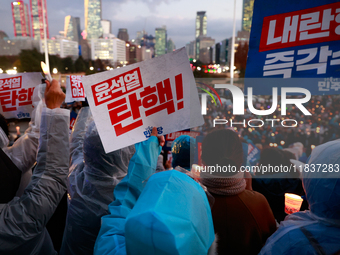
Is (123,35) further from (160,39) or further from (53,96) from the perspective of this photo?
(53,96)

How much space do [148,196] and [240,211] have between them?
0.91 m

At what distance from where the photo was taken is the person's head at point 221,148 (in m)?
1.62

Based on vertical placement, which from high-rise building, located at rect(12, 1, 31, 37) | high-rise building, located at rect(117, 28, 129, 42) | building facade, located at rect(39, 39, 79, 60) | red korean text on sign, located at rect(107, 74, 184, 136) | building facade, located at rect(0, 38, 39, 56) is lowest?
red korean text on sign, located at rect(107, 74, 184, 136)

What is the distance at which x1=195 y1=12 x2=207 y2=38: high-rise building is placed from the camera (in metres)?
121

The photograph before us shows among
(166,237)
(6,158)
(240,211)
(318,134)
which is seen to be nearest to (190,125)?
(240,211)

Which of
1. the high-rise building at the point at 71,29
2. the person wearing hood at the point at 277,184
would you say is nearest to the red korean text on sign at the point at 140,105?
the person wearing hood at the point at 277,184

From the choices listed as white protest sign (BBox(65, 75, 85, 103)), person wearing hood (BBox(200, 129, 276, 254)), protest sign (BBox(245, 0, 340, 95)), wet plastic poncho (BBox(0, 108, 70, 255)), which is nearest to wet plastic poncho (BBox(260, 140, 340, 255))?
person wearing hood (BBox(200, 129, 276, 254))

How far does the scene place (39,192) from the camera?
156 centimetres

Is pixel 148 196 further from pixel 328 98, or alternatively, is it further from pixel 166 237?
pixel 328 98

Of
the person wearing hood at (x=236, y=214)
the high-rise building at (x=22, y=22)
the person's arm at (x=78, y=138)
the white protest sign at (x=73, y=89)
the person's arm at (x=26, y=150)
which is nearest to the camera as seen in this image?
the person wearing hood at (x=236, y=214)

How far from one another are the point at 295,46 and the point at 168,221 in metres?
1.81

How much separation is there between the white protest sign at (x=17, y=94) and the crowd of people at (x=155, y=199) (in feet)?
1.42

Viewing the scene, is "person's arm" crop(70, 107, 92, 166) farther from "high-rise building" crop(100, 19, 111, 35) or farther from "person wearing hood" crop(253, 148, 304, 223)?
"high-rise building" crop(100, 19, 111, 35)

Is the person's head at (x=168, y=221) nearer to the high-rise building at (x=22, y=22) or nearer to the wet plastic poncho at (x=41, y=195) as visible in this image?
the wet plastic poncho at (x=41, y=195)
